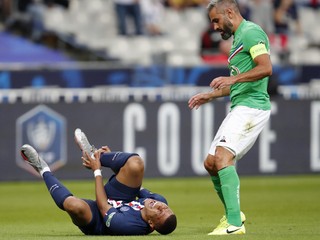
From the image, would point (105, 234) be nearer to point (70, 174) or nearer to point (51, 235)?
point (51, 235)

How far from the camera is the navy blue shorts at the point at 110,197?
31.6 feet

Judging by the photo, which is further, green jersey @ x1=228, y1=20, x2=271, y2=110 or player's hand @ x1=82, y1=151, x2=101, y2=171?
green jersey @ x1=228, y1=20, x2=271, y2=110

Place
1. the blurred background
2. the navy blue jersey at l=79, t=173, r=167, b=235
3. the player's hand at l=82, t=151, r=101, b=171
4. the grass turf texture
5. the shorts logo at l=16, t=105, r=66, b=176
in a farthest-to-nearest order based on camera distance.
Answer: the blurred background < the shorts logo at l=16, t=105, r=66, b=176 < the grass turf texture < the player's hand at l=82, t=151, r=101, b=171 < the navy blue jersey at l=79, t=173, r=167, b=235

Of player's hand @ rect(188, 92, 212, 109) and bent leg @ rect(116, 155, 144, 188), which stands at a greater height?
player's hand @ rect(188, 92, 212, 109)

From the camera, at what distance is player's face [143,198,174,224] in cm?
939

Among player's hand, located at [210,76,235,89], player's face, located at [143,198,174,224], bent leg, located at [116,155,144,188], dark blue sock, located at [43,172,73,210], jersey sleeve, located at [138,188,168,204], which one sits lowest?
player's face, located at [143,198,174,224]

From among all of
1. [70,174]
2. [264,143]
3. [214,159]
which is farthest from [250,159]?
[214,159]

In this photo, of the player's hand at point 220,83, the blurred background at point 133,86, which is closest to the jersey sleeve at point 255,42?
the player's hand at point 220,83

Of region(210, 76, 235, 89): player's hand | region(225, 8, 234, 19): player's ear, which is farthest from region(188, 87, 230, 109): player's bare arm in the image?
region(225, 8, 234, 19): player's ear

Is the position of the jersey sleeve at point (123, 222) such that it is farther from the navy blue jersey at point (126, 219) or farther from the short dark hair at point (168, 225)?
the short dark hair at point (168, 225)

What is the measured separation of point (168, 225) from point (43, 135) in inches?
338

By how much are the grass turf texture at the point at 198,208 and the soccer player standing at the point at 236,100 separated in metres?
0.42

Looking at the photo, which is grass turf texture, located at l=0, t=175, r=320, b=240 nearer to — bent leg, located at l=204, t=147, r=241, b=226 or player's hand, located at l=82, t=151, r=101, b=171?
bent leg, located at l=204, t=147, r=241, b=226

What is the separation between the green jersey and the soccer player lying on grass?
1251 millimetres
